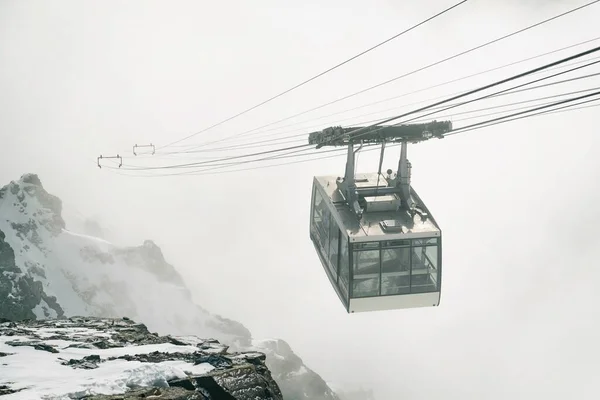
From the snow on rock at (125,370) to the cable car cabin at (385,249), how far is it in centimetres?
415

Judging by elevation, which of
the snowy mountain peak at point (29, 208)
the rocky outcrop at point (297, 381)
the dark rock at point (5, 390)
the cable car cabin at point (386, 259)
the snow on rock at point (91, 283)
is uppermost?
the cable car cabin at point (386, 259)

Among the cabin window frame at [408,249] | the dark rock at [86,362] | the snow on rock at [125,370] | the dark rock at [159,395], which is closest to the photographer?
the dark rock at [159,395]

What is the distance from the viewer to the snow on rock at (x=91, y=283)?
87.4m

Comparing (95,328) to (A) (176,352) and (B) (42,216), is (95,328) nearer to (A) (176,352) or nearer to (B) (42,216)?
(A) (176,352)

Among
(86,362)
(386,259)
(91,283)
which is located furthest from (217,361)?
(91,283)

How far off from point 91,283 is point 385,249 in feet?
350

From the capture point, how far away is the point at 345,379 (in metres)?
153

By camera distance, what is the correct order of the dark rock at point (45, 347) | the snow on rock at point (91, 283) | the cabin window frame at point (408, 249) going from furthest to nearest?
1. the snow on rock at point (91, 283)
2. the dark rock at point (45, 347)
3. the cabin window frame at point (408, 249)

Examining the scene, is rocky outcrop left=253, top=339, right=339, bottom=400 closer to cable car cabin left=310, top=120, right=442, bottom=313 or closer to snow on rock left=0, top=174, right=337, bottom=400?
snow on rock left=0, top=174, right=337, bottom=400

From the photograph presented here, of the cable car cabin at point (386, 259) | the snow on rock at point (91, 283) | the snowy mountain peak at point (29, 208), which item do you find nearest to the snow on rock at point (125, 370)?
the cable car cabin at point (386, 259)

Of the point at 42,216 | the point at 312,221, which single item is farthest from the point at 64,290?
the point at 312,221

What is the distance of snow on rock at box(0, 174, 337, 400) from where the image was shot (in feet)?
287

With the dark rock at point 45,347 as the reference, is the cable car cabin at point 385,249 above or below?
above

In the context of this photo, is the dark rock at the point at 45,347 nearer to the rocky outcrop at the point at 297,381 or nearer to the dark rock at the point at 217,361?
the dark rock at the point at 217,361
